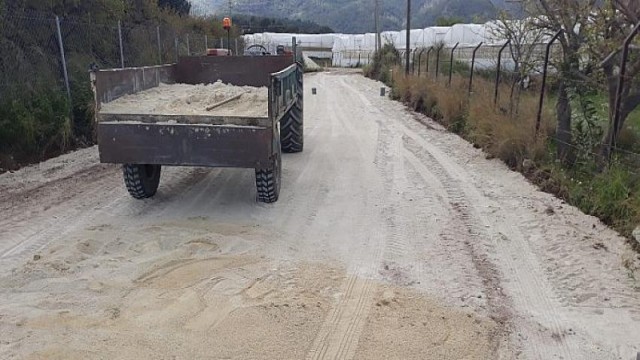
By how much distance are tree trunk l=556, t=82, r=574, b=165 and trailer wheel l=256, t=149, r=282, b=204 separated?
168 inches

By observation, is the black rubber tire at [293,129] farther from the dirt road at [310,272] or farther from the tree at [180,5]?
the tree at [180,5]

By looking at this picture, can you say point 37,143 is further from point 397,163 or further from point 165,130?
point 397,163

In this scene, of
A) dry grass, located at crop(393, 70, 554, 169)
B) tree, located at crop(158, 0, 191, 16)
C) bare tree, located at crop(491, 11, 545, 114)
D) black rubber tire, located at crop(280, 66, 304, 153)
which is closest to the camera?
dry grass, located at crop(393, 70, 554, 169)

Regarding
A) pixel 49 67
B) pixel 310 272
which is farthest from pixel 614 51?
pixel 49 67

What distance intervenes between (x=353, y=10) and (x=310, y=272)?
123286 mm

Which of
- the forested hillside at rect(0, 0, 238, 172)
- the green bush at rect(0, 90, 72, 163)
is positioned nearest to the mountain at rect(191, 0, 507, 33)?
the forested hillside at rect(0, 0, 238, 172)

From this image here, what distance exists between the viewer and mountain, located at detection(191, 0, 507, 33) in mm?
100188

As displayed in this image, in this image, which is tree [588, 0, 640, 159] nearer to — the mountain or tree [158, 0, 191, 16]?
tree [158, 0, 191, 16]

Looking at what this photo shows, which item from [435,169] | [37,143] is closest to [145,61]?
[37,143]

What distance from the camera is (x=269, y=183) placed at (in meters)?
6.52

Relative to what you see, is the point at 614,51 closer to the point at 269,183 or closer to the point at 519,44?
the point at 269,183

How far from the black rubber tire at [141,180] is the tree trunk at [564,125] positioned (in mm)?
5687

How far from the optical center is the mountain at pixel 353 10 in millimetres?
100188

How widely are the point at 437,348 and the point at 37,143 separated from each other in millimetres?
7640
